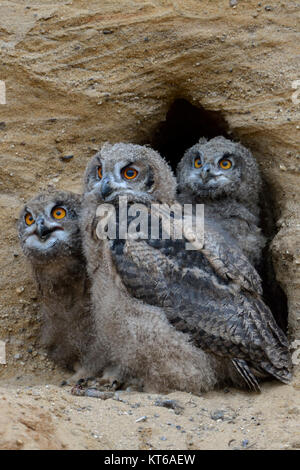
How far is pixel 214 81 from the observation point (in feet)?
17.8

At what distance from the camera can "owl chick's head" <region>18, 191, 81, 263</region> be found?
4559mm

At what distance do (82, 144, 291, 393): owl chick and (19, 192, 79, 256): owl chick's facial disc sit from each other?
0.26 meters

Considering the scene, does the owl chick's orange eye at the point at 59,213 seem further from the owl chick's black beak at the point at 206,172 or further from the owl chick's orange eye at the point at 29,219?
the owl chick's black beak at the point at 206,172

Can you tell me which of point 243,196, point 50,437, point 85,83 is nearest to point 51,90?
point 85,83

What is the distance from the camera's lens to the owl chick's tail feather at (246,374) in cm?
414

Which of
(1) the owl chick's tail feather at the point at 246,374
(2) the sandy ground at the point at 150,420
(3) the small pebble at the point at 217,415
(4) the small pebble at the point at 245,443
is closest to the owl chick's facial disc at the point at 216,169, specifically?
(1) the owl chick's tail feather at the point at 246,374

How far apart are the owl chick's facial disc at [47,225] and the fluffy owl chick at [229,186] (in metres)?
1.22

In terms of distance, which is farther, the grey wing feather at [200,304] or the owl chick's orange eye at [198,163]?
the owl chick's orange eye at [198,163]

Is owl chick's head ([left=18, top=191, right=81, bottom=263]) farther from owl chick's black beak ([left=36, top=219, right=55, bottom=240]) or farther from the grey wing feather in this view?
the grey wing feather

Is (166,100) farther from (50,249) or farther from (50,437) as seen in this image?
(50,437)

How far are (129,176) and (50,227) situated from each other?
27.5 inches

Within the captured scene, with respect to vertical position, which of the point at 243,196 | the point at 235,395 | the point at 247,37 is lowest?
the point at 235,395

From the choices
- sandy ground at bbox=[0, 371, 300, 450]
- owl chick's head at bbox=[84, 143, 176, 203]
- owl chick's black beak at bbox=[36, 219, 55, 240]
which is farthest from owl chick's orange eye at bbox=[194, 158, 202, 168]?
sandy ground at bbox=[0, 371, 300, 450]

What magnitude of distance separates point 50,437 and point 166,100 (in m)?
3.45
